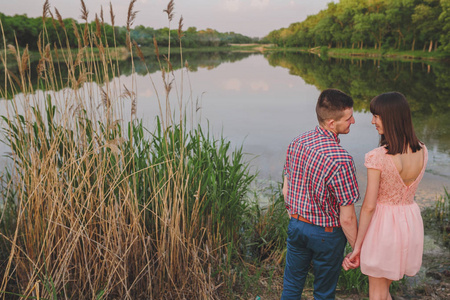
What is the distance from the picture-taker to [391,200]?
2.29 meters

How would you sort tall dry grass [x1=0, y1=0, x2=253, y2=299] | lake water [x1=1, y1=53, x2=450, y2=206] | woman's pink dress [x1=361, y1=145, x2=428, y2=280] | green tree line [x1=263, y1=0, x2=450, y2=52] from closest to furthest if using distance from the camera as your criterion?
woman's pink dress [x1=361, y1=145, x2=428, y2=280] → tall dry grass [x1=0, y1=0, x2=253, y2=299] → lake water [x1=1, y1=53, x2=450, y2=206] → green tree line [x1=263, y1=0, x2=450, y2=52]

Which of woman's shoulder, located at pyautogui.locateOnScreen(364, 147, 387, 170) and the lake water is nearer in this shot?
woman's shoulder, located at pyautogui.locateOnScreen(364, 147, 387, 170)

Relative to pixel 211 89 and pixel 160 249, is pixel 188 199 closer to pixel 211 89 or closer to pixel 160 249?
pixel 160 249

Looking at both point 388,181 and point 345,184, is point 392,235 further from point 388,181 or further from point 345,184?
point 345,184

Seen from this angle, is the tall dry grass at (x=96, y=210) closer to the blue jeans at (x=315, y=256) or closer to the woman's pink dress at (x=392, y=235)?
the blue jeans at (x=315, y=256)

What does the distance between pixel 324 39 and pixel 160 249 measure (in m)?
74.7

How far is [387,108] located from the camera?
7.12 feet

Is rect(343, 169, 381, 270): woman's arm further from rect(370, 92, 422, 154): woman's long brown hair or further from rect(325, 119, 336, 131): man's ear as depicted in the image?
rect(325, 119, 336, 131): man's ear

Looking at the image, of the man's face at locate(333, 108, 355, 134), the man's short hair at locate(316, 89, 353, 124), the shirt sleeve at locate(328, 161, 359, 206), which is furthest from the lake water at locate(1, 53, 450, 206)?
the shirt sleeve at locate(328, 161, 359, 206)

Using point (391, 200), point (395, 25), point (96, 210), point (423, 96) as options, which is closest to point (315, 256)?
point (391, 200)

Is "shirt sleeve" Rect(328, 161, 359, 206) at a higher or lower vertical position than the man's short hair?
lower

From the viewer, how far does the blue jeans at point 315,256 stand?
7.27ft

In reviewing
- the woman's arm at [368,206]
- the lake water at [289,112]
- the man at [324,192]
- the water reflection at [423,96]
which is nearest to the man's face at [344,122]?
the man at [324,192]

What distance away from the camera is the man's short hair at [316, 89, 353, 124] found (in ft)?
6.98
